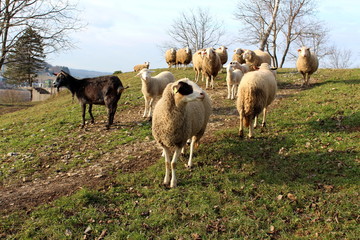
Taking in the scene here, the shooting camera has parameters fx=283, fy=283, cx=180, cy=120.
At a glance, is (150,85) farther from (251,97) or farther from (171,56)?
(171,56)

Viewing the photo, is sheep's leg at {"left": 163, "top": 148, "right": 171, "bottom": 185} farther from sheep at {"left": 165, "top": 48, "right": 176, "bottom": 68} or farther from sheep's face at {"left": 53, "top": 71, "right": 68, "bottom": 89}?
sheep at {"left": 165, "top": 48, "right": 176, "bottom": 68}

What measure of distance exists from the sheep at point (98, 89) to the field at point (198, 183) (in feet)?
3.17

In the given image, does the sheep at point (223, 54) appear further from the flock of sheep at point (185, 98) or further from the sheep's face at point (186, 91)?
the sheep's face at point (186, 91)

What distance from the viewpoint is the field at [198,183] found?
446 centimetres

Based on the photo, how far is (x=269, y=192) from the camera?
5.30 meters

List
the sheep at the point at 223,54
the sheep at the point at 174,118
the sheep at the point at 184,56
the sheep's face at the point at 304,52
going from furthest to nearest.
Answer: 1. the sheep at the point at 184,56
2. the sheep at the point at 223,54
3. the sheep's face at the point at 304,52
4. the sheep at the point at 174,118

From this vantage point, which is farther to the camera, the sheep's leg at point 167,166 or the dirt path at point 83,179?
the sheep's leg at point 167,166

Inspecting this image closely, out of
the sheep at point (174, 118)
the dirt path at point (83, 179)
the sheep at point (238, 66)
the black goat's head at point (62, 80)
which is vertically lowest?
the dirt path at point (83, 179)

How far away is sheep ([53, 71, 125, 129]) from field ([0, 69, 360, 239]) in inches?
38.0

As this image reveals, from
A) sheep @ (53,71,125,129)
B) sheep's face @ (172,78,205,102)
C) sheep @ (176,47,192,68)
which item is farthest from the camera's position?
sheep @ (176,47,192,68)

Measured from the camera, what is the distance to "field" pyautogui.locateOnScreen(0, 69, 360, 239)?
14.6ft

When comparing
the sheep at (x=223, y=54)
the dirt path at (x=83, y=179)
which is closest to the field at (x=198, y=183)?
the dirt path at (x=83, y=179)

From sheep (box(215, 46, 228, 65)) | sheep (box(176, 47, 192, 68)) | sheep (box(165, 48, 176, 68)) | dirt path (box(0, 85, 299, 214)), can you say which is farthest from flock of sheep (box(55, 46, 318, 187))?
sheep (box(165, 48, 176, 68))

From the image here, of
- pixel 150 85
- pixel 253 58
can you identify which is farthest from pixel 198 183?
pixel 253 58
